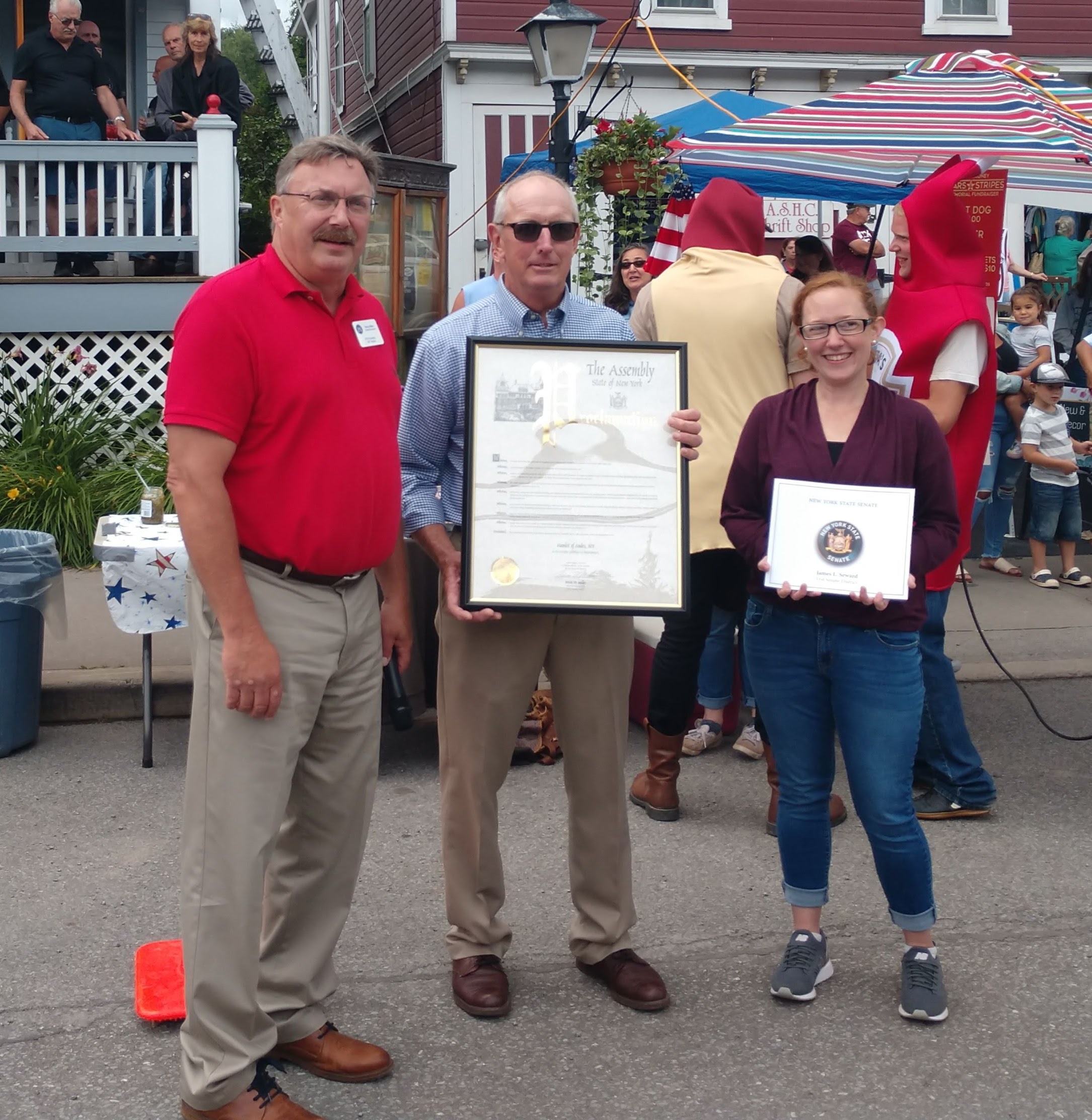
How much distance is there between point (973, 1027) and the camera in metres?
3.46

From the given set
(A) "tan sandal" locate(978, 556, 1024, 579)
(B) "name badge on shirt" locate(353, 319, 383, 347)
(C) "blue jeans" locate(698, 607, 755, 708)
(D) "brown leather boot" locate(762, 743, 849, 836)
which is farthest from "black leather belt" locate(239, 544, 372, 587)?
(A) "tan sandal" locate(978, 556, 1024, 579)

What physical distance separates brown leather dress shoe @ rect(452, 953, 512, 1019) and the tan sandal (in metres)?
6.35

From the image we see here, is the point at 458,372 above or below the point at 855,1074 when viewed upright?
above

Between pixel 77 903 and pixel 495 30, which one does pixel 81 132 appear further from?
pixel 77 903

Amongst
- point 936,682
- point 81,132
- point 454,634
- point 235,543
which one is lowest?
point 936,682

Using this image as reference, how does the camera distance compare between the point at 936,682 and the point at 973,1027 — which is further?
the point at 936,682

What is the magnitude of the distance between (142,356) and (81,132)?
7.18 feet

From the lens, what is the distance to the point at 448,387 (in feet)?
11.2

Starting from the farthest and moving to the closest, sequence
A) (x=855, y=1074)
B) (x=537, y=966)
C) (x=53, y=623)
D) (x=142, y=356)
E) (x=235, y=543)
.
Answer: (x=142, y=356)
(x=53, y=623)
(x=537, y=966)
(x=855, y=1074)
(x=235, y=543)

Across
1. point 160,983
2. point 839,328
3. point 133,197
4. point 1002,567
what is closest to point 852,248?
point 1002,567

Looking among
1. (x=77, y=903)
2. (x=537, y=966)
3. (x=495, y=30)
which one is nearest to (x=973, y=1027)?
(x=537, y=966)

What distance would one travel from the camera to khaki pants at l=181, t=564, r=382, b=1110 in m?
2.87

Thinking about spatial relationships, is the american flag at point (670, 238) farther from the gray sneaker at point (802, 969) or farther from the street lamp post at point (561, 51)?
the gray sneaker at point (802, 969)

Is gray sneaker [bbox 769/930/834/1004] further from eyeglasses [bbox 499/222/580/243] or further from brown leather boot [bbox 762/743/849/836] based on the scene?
eyeglasses [bbox 499/222/580/243]
